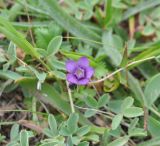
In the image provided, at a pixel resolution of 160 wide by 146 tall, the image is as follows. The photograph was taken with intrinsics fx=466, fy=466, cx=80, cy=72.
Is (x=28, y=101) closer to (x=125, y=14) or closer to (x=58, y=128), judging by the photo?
(x=58, y=128)

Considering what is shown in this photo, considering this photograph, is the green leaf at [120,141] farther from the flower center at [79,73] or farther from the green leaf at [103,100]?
the flower center at [79,73]

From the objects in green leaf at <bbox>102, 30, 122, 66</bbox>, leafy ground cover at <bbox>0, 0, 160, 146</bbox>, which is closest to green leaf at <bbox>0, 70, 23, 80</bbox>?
leafy ground cover at <bbox>0, 0, 160, 146</bbox>

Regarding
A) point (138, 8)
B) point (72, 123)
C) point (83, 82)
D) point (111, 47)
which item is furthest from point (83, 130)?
point (138, 8)

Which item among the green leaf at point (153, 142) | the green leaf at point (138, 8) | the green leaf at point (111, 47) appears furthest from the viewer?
the green leaf at point (138, 8)

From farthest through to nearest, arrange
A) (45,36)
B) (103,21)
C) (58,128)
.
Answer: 1. (103,21)
2. (45,36)
3. (58,128)

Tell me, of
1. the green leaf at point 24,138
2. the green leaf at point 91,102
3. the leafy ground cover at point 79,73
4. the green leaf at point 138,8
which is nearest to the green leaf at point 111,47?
the leafy ground cover at point 79,73

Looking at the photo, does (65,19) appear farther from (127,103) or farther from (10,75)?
(127,103)

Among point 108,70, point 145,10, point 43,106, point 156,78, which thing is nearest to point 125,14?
point 145,10
